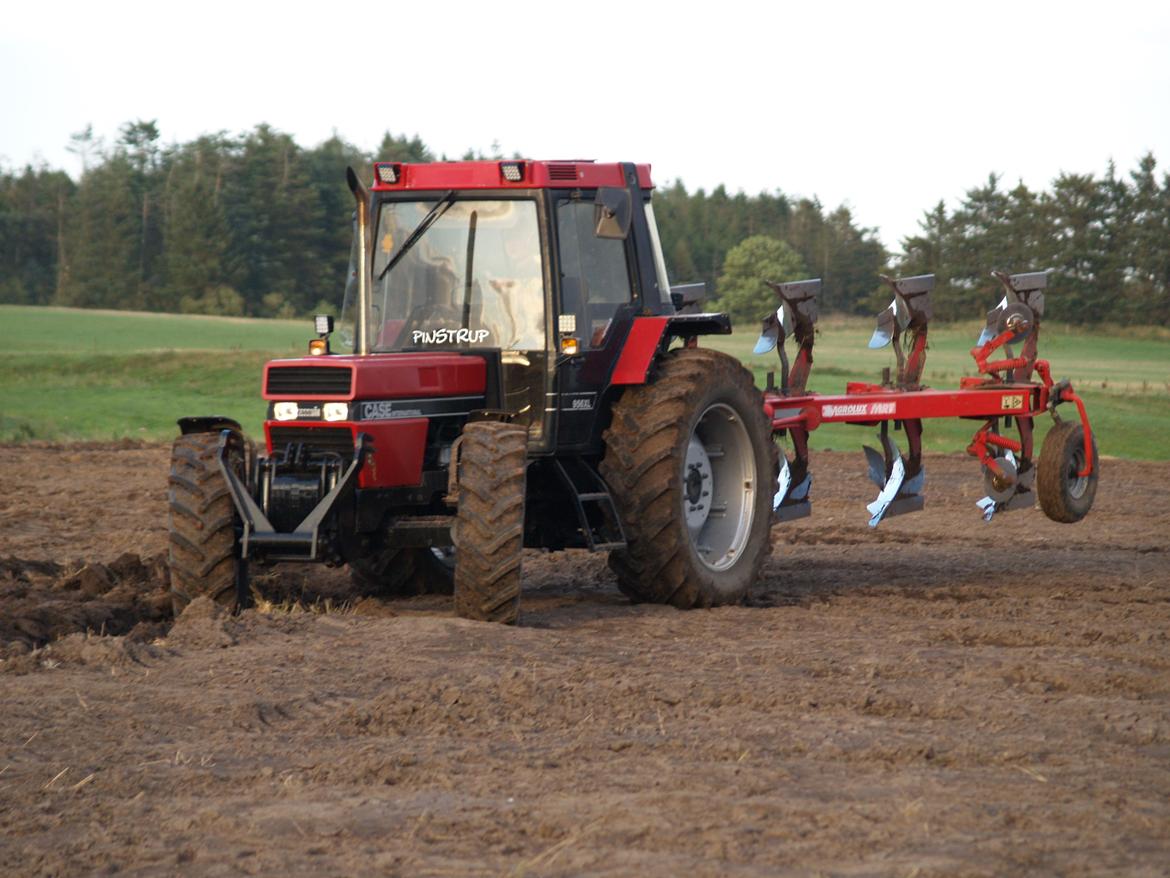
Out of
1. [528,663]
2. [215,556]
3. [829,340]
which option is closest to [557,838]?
[528,663]

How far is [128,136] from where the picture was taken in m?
90.6

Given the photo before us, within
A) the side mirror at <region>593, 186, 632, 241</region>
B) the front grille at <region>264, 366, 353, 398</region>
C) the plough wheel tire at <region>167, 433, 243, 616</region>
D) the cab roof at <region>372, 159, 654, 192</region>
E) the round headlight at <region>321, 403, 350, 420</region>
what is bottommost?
the plough wheel tire at <region>167, 433, 243, 616</region>

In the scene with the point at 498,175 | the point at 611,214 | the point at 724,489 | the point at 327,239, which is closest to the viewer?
the point at 611,214

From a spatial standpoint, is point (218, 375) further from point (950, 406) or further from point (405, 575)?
point (950, 406)

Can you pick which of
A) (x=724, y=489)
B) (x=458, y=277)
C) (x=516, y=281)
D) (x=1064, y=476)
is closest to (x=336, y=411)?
(x=458, y=277)

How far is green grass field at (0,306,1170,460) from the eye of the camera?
87.9 feet

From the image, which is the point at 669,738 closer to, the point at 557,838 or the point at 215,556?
the point at 557,838

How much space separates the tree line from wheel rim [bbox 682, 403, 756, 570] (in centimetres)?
4213

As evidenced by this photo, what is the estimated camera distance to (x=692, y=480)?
33.5 ft

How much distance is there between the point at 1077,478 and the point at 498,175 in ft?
19.0

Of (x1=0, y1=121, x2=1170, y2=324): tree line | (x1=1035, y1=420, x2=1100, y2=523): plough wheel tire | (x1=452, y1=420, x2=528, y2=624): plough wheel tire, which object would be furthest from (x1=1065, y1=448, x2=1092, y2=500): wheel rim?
(x1=0, y1=121, x2=1170, y2=324): tree line

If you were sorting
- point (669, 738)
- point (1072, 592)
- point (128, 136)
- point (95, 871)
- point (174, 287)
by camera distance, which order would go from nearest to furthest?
point (95, 871), point (669, 738), point (1072, 592), point (174, 287), point (128, 136)

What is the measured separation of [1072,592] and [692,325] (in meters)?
3.26

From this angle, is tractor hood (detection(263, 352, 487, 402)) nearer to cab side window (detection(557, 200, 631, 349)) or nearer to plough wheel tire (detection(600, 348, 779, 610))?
cab side window (detection(557, 200, 631, 349))
